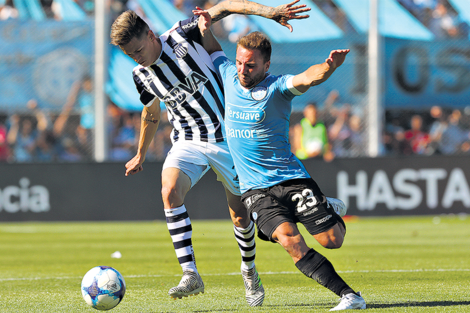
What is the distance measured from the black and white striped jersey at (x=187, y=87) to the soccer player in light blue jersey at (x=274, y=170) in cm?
60

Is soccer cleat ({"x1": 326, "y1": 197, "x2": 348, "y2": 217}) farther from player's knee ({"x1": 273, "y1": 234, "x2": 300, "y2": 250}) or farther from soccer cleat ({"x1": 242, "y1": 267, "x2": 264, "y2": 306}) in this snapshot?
soccer cleat ({"x1": 242, "y1": 267, "x2": 264, "y2": 306})

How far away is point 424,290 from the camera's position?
5.53 meters

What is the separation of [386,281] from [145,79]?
8.76 feet

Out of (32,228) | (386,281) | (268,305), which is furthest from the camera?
(32,228)

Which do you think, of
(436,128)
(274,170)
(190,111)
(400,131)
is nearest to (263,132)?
(274,170)

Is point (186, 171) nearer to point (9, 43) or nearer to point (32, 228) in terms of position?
point (32, 228)

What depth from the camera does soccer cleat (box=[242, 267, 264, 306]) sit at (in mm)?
5094

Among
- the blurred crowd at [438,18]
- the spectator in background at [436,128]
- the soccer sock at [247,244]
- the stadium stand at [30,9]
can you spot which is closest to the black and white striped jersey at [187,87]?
the soccer sock at [247,244]

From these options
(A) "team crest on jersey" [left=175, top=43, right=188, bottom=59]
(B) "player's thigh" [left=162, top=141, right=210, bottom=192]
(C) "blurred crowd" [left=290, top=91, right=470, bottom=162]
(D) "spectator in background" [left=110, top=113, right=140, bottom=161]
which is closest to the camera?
(B) "player's thigh" [left=162, top=141, right=210, bottom=192]

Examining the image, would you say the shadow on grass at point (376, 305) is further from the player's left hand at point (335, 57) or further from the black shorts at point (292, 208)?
the player's left hand at point (335, 57)

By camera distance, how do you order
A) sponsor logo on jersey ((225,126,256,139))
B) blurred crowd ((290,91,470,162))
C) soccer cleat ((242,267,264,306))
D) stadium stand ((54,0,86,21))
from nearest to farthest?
sponsor logo on jersey ((225,126,256,139)) < soccer cleat ((242,267,264,306)) < stadium stand ((54,0,86,21)) < blurred crowd ((290,91,470,162))

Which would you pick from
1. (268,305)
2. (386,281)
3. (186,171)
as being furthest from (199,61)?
(386,281)

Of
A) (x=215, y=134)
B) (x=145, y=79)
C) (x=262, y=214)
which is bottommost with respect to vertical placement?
(x=262, y=214)

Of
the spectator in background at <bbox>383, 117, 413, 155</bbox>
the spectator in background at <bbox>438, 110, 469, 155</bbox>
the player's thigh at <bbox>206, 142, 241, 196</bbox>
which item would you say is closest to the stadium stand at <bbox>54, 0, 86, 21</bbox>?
the spectator in background at <bbox>383, 117, 413, 155</bbox>
